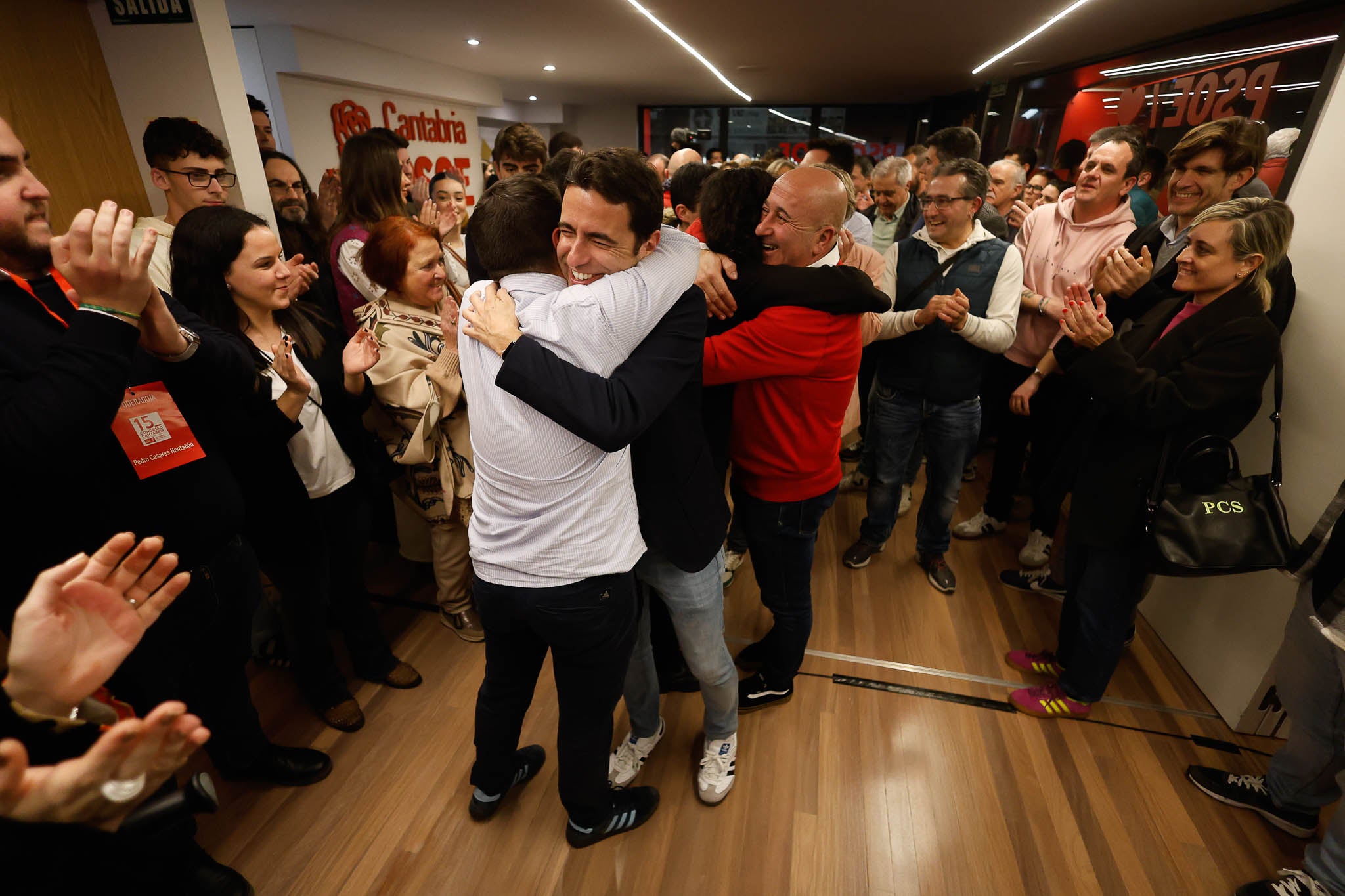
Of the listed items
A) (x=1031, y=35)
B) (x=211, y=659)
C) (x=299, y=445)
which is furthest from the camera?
(x=1031, y=35)

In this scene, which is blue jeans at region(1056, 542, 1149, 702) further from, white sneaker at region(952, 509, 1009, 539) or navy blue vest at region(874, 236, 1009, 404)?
white sneaker at region(952, 509, 1009, 539)

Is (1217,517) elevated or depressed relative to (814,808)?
elevated

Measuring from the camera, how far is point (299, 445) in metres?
1.79

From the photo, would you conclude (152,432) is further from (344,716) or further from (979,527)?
(979,527)

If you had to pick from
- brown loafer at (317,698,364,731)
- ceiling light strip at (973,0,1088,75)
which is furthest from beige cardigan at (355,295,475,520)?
ceiling light strip at (973,0,1088,75)

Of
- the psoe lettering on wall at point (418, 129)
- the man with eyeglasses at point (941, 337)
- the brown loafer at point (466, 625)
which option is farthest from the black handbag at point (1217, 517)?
the psoe lettering on wall at point (418, 129)

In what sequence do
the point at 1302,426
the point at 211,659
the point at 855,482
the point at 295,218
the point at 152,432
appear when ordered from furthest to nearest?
the point at 855,482
the point at 295,218
the point at 1302,426
the point at 211,659
the point at 152,432

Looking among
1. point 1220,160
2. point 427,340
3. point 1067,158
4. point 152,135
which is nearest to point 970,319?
point 1220,160

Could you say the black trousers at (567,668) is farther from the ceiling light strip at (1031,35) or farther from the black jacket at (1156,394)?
the ceiling light strip at (1031,35)

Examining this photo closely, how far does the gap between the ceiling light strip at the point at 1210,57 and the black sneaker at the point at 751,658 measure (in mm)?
5157

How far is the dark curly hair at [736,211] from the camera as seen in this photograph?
1573 millimetres

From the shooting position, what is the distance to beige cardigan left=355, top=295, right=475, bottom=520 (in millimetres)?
1968

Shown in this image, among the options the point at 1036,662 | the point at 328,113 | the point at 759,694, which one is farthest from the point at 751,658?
the point at 328,113

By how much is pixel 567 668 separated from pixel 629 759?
2.39ft
